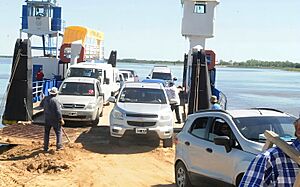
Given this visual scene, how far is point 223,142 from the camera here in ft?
24.8

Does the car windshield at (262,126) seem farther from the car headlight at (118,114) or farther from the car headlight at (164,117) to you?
the car headlight at (118,114)

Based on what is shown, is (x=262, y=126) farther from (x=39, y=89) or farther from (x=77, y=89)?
(x=39, y=89)

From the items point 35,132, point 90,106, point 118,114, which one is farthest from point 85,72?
point 118,114

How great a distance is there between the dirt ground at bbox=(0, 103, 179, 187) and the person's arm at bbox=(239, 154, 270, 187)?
268 inches

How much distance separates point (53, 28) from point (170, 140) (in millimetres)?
28271

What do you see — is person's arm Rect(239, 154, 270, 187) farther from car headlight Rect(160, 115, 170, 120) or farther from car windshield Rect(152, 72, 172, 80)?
car windshield Rect(152, 72, 172, 80)

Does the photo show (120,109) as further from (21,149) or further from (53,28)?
(53,28)

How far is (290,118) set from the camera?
7969 millimetres

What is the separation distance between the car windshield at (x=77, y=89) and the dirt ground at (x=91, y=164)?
4120 mm

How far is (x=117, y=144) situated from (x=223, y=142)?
7.23 m

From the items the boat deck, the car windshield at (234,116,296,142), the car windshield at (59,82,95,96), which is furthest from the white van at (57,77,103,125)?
the car windshield at (234,116,296,142)

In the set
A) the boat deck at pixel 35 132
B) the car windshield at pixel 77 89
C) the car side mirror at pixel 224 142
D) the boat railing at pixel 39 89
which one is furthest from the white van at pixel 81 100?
the car side mirror at pixel 224 142

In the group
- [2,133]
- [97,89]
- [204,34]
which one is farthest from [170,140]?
[204,34]

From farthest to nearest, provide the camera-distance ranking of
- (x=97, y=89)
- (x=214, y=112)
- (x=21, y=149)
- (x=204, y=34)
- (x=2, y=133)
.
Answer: (x=204, y=34), (x=97, y=89), (x=2, y=133), (x=21, y=149), (x=214, y=112)
